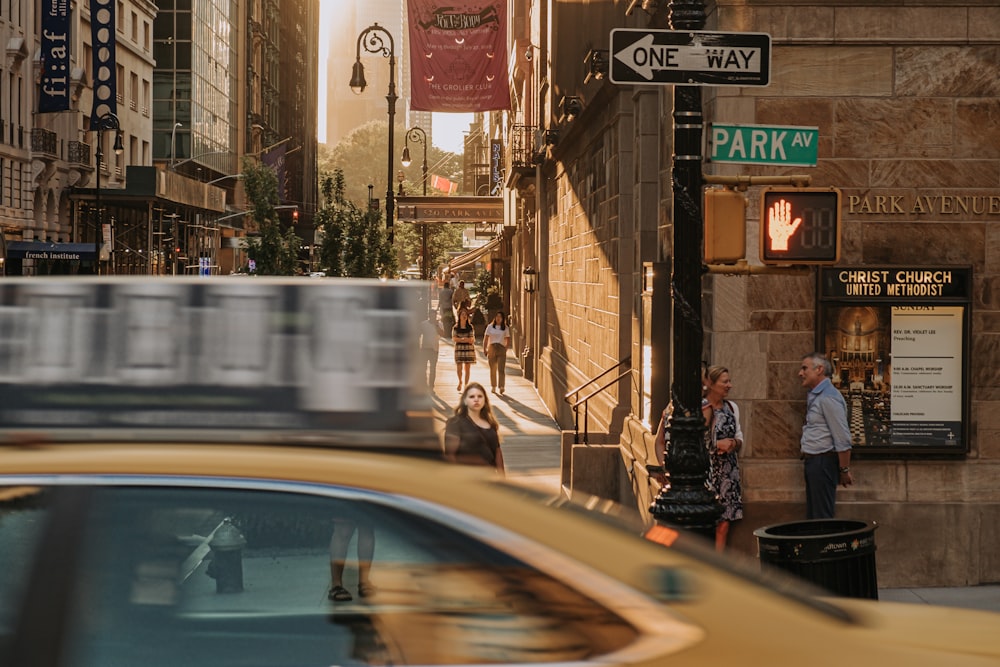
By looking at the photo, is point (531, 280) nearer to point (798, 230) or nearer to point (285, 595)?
point (798, 230)

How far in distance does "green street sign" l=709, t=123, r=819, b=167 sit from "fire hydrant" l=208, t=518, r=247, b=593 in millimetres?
5822

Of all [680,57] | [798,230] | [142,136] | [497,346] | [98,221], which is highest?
[142,136]

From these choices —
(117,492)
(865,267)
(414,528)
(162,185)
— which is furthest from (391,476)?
(162,185)

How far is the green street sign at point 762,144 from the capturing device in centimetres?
845

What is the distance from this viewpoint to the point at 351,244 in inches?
1757

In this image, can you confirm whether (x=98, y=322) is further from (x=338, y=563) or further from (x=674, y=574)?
(x=674, y=574)

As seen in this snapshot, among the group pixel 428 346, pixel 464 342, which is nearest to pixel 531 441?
pixel 464 342

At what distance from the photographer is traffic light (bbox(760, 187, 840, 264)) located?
805 centimetres

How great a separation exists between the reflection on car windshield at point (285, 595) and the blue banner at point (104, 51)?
6022cm

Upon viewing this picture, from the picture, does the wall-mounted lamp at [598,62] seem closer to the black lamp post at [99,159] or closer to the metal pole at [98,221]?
the metal pole at [98,221]

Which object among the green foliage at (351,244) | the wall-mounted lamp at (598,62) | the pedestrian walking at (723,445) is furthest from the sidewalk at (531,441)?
the green foliage at (351,244)

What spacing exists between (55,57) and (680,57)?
5157 cm

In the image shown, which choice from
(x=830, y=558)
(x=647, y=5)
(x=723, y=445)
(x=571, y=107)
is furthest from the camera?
(x=571, y=107)

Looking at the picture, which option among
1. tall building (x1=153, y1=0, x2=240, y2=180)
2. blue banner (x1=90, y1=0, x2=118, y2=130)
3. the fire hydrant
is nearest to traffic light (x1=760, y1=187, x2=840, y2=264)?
the fire hydrant
